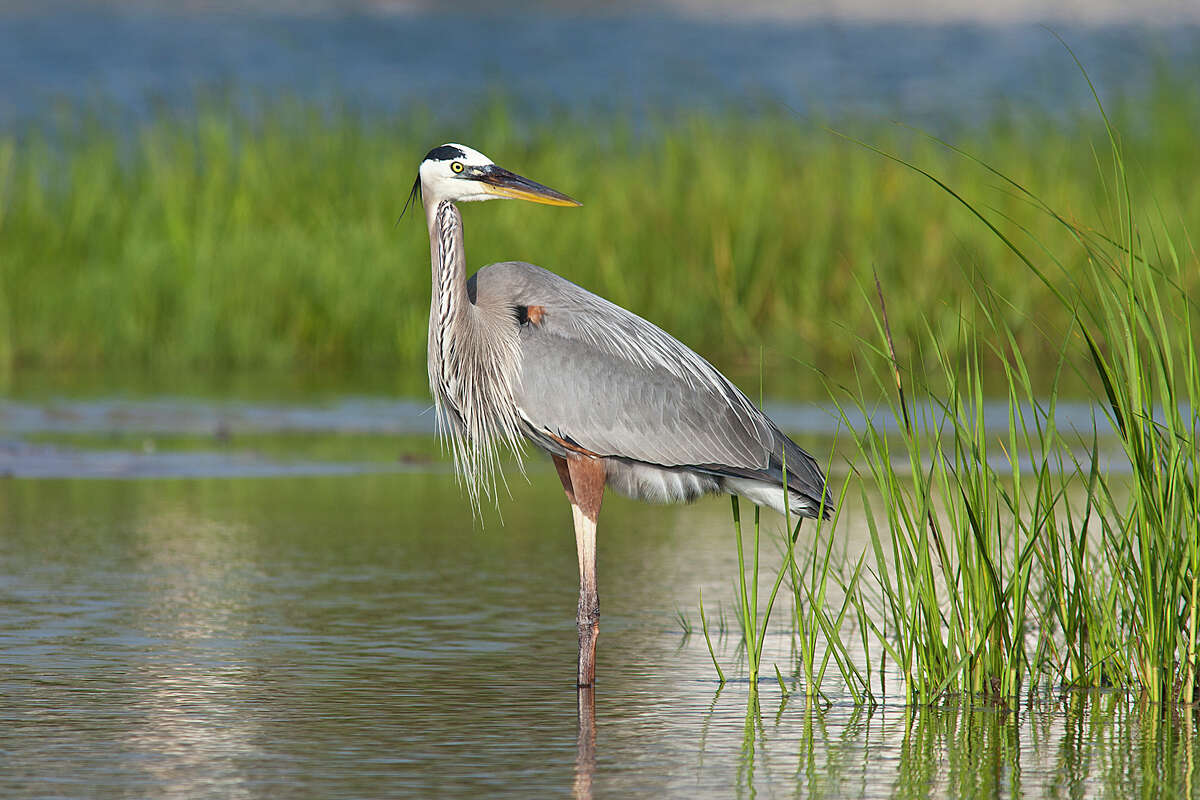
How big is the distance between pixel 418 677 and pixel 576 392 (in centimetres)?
112

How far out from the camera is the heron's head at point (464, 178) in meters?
5.94

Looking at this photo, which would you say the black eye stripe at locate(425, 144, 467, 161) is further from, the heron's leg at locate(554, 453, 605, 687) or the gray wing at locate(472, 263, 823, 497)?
the heron's leg at locate(554, 453, 605, 687)

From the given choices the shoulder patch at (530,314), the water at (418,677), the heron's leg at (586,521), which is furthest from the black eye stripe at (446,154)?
the water at (418,677)

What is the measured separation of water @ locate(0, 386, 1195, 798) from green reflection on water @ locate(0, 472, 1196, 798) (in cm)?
1

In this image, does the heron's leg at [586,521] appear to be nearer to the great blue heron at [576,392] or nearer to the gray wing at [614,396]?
the great blue heron at [576,392]

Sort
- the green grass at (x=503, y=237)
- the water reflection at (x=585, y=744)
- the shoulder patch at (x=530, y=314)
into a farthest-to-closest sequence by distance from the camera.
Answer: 1. the green grass at (x=503, y=237)
2. the shoulder patch at (x=530, y=314)
3. the water reflection at (x=585, y=744)

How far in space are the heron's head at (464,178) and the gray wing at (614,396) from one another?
0.96 ft

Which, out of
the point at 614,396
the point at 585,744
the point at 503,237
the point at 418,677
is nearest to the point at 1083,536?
the point at 585,744

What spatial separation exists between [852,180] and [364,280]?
410 centimetres

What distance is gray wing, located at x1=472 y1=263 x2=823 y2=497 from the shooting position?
19.3 feet

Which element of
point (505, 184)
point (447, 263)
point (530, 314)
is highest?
point (505, 184)

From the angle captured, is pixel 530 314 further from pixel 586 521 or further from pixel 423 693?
pixel 423 693

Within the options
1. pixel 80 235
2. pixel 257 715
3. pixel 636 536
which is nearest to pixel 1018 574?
pixel 257 715

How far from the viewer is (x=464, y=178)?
595 centimetres
